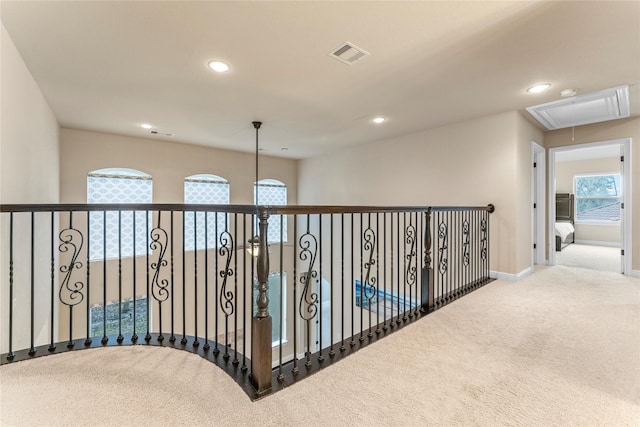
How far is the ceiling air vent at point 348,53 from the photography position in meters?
2.21

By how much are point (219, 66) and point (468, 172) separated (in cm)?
353

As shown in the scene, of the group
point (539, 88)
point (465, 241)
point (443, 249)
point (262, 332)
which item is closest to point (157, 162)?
point (262, 332)

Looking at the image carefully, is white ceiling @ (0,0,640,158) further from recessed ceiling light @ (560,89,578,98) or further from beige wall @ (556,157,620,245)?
beige wall @ (556,157,620,245)

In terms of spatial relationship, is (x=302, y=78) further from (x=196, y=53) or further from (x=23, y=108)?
(x=23, y=108)

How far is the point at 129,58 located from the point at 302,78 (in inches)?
57.2

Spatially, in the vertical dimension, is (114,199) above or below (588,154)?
below

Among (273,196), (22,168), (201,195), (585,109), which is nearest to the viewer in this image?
(22,168)

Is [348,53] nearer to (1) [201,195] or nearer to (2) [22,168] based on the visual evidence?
(2) [22,168]

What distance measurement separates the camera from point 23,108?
2447mm

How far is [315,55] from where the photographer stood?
233cm

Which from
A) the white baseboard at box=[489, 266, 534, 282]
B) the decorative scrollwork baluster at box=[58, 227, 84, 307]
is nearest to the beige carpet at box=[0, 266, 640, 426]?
the decorative scrollwork baluster at box=[58, 227, 84, 307]

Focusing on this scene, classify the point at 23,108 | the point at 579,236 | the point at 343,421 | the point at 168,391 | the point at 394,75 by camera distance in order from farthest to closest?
the point at 579,236 < the point at 394,75 < the point at 23,108 < the point at 168,391 < the point at 343,421

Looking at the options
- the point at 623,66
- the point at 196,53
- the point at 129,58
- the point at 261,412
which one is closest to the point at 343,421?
the point at 261,412

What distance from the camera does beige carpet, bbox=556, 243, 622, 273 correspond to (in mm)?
4754
